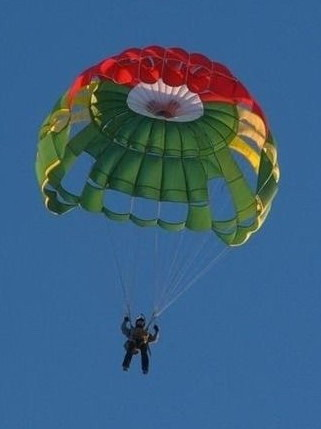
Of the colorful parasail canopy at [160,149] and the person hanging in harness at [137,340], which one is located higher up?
the colorful parasail canopy at [160,149]

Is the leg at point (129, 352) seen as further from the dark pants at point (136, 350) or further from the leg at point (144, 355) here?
the leg at point (144, 355)

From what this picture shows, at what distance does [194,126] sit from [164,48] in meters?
1.70

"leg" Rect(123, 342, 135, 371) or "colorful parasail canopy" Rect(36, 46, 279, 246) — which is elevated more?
"colorful parasail canopy" Rect(36, 46, 279, 246)

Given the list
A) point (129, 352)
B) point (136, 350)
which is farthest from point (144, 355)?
point (129, 352)

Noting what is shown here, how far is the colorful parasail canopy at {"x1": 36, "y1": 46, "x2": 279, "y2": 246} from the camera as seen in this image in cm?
4328

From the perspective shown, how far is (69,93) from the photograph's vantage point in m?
43.1

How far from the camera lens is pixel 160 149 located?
4391 centimetres

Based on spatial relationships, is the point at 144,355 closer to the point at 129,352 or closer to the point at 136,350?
the point at 136,350

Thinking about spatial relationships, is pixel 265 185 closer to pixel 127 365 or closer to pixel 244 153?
pixel 244 153

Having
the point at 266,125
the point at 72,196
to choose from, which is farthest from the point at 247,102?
the point at 72,196

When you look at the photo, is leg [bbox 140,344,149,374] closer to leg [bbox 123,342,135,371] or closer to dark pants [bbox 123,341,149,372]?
dark pants [bbox 123,341,149,372]

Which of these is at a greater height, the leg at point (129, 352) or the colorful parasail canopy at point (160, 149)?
the colorful parasail canopy at point (160, 149)

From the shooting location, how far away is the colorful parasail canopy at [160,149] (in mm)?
43281

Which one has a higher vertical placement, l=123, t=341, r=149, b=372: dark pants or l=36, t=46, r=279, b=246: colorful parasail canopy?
l=36, t=46, r=279, b=246: colorful parasail canopy
